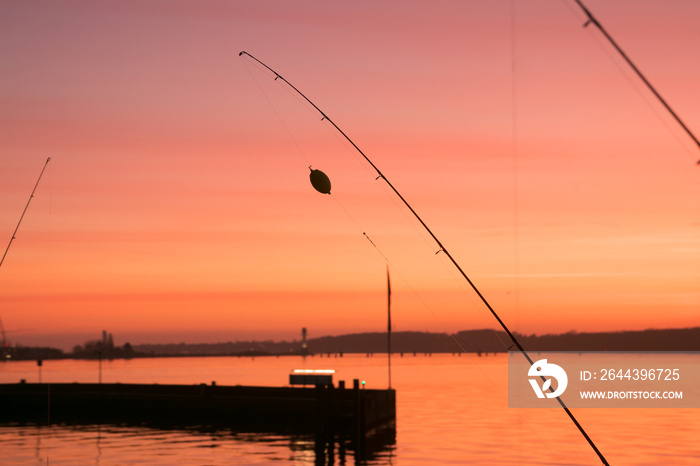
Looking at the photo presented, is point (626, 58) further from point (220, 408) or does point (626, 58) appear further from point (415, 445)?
point (220, 408)

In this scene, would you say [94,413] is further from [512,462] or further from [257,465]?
[512,462]

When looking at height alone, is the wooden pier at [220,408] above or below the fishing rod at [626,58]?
below

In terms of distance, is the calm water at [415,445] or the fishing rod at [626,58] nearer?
the fishing rod at [626,58]

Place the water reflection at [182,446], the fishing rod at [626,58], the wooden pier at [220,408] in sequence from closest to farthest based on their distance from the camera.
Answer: the fishing rod at [626,58], the water reflection at [182,446], the wooden pier at [220,408]

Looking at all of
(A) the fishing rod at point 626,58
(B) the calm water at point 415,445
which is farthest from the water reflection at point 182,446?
(A) the fishing rod at point 626,58

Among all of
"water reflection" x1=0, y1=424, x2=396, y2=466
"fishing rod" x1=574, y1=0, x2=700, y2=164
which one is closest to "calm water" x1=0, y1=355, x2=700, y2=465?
"water reflection" x1=0, y1=424, x2=396, y2=466

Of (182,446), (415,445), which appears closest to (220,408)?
(182,446)

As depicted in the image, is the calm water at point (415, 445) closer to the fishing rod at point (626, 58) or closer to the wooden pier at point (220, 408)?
the wooden pier at point (220, 408)

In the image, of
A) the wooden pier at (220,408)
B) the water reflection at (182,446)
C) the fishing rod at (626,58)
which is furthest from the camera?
the wooden pier at (220,408)

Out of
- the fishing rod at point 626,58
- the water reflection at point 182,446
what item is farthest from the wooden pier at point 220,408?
the fishing rod at point 626,58

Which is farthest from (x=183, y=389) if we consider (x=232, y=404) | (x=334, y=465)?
(x=334, y=465)

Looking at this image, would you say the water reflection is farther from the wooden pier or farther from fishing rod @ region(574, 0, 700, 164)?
fishing rod @ region(574, 0, 700, 164)

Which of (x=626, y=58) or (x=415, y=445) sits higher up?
(x=626, y=58)

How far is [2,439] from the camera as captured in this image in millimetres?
47562
